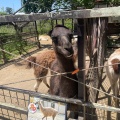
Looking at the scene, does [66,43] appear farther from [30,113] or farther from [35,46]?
[35,46]

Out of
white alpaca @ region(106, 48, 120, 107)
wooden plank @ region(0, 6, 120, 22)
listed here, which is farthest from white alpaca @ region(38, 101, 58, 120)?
white alpaca @ region(106, 48, 120, 107)

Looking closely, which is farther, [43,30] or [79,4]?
[43,30]

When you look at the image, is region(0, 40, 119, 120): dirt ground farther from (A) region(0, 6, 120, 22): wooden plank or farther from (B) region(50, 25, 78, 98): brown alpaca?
(A) region(0, 6, 120, 22): wooden plank

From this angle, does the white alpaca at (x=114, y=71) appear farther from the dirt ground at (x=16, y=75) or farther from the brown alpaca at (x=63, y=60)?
the dirt ground at (x=16, y=75)

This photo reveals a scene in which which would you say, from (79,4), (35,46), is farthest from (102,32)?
(35,46)

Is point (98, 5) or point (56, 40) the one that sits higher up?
point (98, 5)

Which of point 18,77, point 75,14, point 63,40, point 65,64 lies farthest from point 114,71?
point 18,77

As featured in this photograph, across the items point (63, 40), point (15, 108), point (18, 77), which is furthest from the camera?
point (18, 77)

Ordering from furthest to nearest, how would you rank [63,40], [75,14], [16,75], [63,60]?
[16,75] < [63,60] < [63,40] < [75,14]

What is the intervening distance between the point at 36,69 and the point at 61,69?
1985mm

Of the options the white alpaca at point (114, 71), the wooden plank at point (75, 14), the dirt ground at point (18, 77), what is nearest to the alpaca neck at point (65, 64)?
the wooden plank at point (75, 14)

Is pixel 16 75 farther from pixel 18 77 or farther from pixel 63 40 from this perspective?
pixel 63 40

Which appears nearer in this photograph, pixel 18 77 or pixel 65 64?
pixel 65 64

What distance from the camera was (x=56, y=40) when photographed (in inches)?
87.5
